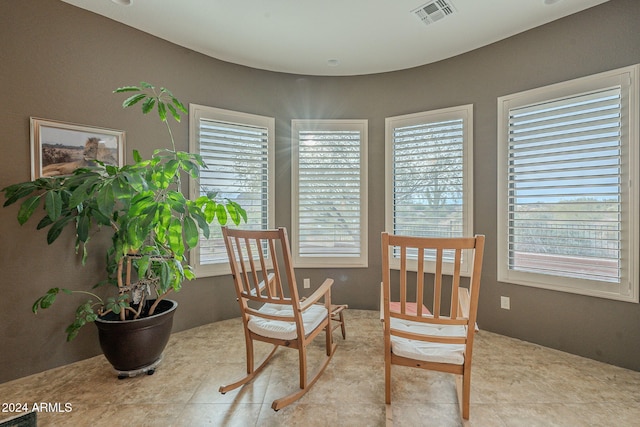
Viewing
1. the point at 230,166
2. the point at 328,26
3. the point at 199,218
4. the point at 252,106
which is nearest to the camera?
the point at 199,218

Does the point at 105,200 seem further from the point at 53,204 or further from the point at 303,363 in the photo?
the point at 303,363

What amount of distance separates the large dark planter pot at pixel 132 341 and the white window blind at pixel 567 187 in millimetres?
3299

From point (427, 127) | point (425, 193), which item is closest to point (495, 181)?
point (425, 193)

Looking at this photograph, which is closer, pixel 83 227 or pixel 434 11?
pixel 83 227

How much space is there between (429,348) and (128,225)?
7.12 feet

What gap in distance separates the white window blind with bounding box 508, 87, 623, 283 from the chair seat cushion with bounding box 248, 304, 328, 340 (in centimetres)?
210

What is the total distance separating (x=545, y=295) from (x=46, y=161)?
4478 millimetres

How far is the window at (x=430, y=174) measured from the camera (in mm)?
3131

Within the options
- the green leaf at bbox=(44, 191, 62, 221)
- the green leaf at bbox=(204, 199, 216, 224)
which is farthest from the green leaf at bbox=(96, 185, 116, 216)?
the green leaf at bbox=(204, 199, 216, 224)

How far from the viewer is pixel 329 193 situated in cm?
363

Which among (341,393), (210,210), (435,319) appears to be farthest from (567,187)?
(210,210)

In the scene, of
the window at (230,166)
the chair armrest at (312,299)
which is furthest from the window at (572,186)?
the window at (230,166)

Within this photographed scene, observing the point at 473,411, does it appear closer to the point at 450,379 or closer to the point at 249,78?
the point at 450,379

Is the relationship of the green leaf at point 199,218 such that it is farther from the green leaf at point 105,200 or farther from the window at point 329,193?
the window at point 329,193
